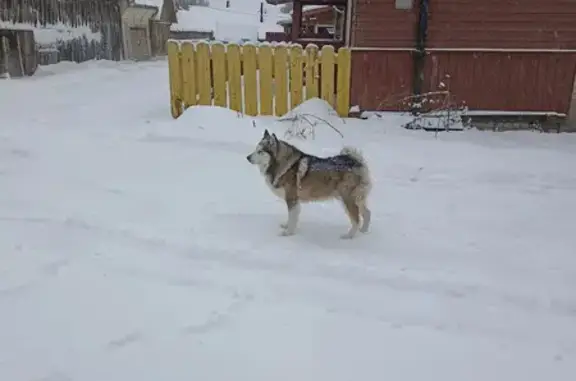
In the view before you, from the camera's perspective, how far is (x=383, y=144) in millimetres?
7980

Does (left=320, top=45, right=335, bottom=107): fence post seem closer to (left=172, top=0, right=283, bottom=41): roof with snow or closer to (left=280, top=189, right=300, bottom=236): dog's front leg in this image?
(left=280, top=189, right=300, bottom=236): dog's front leg

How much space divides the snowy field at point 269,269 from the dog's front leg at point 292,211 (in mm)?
163

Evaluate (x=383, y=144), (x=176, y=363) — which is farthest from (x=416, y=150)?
(x=176, y=363)

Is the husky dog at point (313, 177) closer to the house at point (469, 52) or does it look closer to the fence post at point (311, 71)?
the fence post at point (311, 71)

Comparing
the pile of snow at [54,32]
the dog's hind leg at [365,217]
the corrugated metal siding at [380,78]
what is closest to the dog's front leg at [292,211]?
the dog's hind leg at [365,217]

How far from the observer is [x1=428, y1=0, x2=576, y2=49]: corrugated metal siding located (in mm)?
9289

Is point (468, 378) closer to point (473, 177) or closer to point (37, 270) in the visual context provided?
point (37, 270)

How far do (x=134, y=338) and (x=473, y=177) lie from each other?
4951 millimetres

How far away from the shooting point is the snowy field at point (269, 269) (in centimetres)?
304

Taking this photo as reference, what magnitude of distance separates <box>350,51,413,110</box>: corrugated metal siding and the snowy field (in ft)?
8.07

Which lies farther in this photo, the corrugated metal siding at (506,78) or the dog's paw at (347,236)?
the corrugated metal siding at (506,78)

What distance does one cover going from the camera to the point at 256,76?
9383 mm

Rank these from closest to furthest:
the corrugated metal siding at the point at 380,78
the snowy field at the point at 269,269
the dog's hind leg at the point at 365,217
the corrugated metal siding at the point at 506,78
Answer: the snowy field at the point at 269,269, the dog's hind leg at the point at 365,217, the corrugated metal siding at the point at 506,78, the corrugated metal siding at the point at 380,78

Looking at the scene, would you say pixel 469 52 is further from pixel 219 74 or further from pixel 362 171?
pixel 362 171
